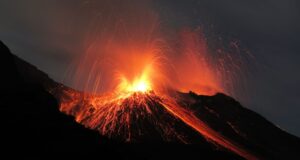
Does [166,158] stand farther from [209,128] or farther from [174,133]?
[209,128]

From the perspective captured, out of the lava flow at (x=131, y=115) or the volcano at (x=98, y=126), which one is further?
the lava flow at (x=131, y=115)

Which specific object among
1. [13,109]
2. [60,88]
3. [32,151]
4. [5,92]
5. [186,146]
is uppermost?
[60,88]

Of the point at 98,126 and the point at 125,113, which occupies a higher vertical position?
the point at 125,113

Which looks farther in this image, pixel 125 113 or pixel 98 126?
pixel 125 113

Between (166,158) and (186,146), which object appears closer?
(166,158)

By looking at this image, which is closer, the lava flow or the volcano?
the volcano

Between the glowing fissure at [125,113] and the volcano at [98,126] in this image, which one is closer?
the volcano at [98,126]

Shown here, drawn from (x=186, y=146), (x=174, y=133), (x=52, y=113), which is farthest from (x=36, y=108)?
(x=174, y=133)

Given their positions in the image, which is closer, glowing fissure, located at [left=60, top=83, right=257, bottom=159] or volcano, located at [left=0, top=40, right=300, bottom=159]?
volcano, located at [left=0, top=40, right=300, bottom=159]
